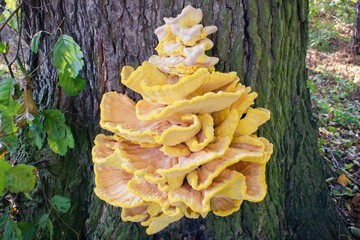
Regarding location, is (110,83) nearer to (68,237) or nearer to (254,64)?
(254,64)

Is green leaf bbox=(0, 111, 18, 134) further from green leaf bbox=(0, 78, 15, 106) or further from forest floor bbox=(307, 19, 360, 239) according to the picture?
forest floor bbox=(307, 19, 360, 239)

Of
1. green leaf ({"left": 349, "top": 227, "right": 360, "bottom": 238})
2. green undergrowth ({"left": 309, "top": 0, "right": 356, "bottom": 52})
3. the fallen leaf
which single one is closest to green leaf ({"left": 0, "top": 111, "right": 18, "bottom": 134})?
green leaf ({"left": 349, "top": 227, "right": 360, "bottom": 238})

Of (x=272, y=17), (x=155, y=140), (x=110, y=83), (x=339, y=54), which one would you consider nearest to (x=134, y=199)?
(x=155, y=140)

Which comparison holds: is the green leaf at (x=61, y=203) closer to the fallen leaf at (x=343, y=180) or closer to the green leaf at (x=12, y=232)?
the green leaf at (x=12, y=232)

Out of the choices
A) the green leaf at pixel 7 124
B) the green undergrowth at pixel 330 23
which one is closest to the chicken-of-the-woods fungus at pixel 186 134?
the green leaf at pixel 7 124

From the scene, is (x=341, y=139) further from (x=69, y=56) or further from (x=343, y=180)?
(x=69, y=56)

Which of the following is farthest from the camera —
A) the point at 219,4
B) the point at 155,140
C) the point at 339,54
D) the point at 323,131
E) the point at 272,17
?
the point at 339,54

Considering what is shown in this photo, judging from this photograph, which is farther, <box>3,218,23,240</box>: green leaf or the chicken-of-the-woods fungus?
<box>3,218,23,240</box>: green leaf

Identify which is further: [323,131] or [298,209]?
[323,131]
